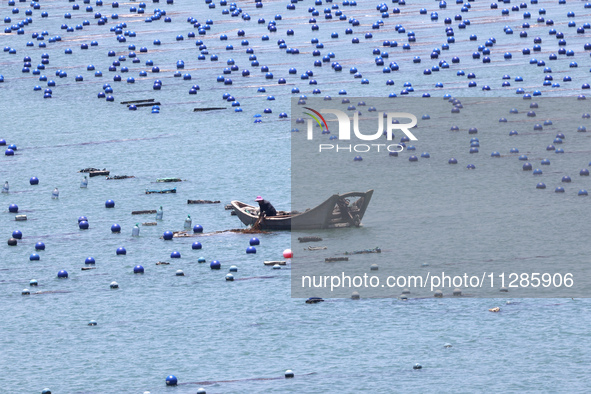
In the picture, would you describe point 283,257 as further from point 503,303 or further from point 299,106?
point 299,106

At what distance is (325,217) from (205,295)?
8614 mm

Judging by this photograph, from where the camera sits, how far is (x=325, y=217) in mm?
51344

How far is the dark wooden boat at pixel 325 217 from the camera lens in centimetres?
5116

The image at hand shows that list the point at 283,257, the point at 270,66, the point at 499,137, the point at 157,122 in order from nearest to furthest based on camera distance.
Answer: the point at 283,257 < the point at 499,137 < the point at 157,122 < the point at 270,66

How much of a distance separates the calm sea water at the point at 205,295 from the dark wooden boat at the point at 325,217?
0.61 m

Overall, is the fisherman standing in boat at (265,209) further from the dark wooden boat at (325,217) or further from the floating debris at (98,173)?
the floating debris at (98,173)

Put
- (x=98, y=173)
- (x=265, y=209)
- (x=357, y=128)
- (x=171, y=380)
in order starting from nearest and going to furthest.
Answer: (x=171, y=380), (x=265, y=209), (x=98, y=173), (x=357, y=128)

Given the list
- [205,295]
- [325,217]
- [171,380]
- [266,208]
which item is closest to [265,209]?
[266,208]

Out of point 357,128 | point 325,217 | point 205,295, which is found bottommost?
point 205,295

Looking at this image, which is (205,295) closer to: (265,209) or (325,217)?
(265,209)

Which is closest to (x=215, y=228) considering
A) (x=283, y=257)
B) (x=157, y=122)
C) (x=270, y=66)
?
(x=283, y=257)

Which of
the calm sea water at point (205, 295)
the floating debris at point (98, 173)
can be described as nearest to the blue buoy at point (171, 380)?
the calm sea water at point (205, 295)

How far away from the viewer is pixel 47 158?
234 feet

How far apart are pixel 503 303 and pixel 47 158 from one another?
35840mm
